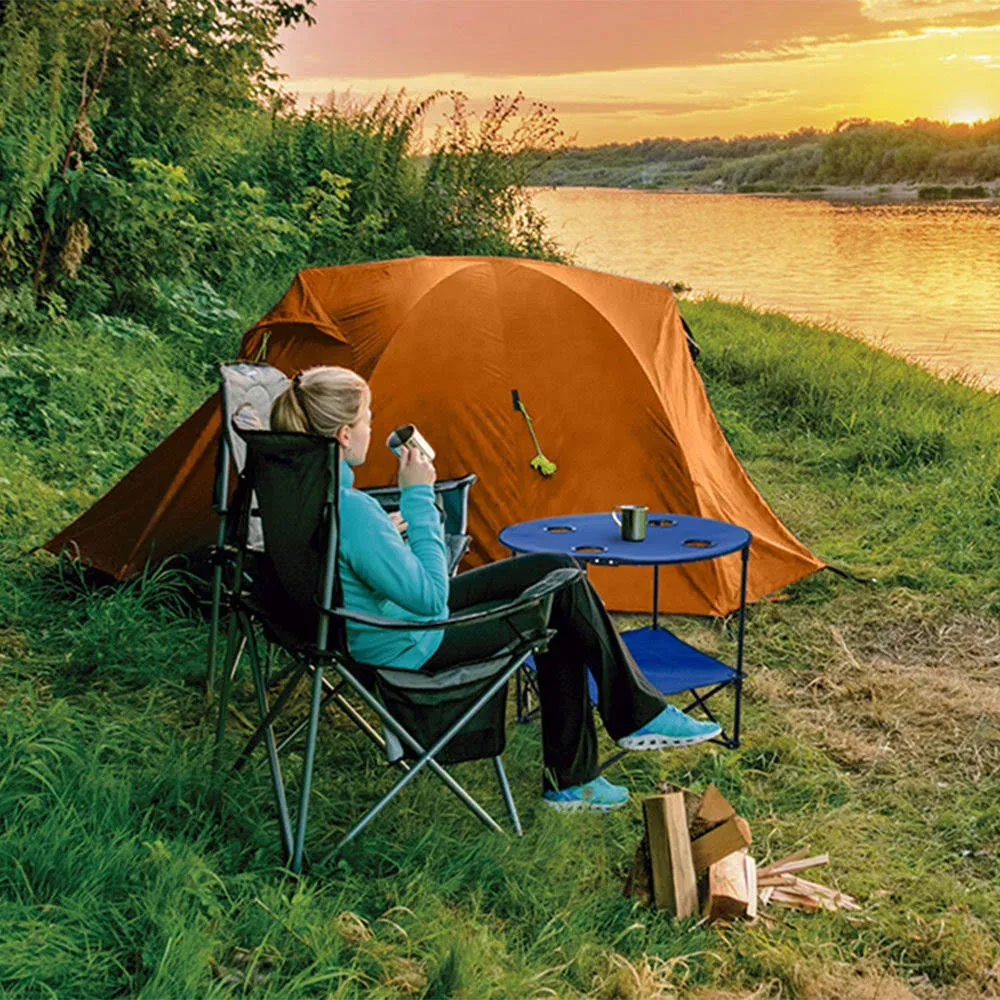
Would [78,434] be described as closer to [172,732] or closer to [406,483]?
[172,732]

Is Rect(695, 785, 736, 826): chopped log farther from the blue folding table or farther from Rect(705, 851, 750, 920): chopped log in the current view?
the blue folding table

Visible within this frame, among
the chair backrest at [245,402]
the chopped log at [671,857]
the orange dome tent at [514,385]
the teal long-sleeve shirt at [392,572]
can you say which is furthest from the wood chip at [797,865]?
the orange dome tent at [514,385]

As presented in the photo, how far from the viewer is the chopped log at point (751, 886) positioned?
2.71m

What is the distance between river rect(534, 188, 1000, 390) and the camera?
1308cm

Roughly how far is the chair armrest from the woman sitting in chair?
7 centimetres

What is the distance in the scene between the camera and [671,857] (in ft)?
8.87

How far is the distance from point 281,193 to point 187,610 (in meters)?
6.95

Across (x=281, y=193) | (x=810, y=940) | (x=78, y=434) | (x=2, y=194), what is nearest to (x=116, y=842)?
(x=810, y=940)

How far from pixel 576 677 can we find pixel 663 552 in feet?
2.30

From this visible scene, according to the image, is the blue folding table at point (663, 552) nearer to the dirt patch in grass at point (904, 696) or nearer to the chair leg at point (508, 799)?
the dirt patch in grass at point (904, 696)

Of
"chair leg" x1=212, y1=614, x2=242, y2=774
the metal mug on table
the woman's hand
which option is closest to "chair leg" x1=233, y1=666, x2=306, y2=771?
"chair leg" x1=212, y1=614, x2=242, y2=774

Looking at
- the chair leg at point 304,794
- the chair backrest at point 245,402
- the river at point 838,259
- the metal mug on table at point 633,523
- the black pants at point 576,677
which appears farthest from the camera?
the river at point 838,259

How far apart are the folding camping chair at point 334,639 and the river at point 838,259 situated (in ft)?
12.0

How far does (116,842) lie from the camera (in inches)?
101
